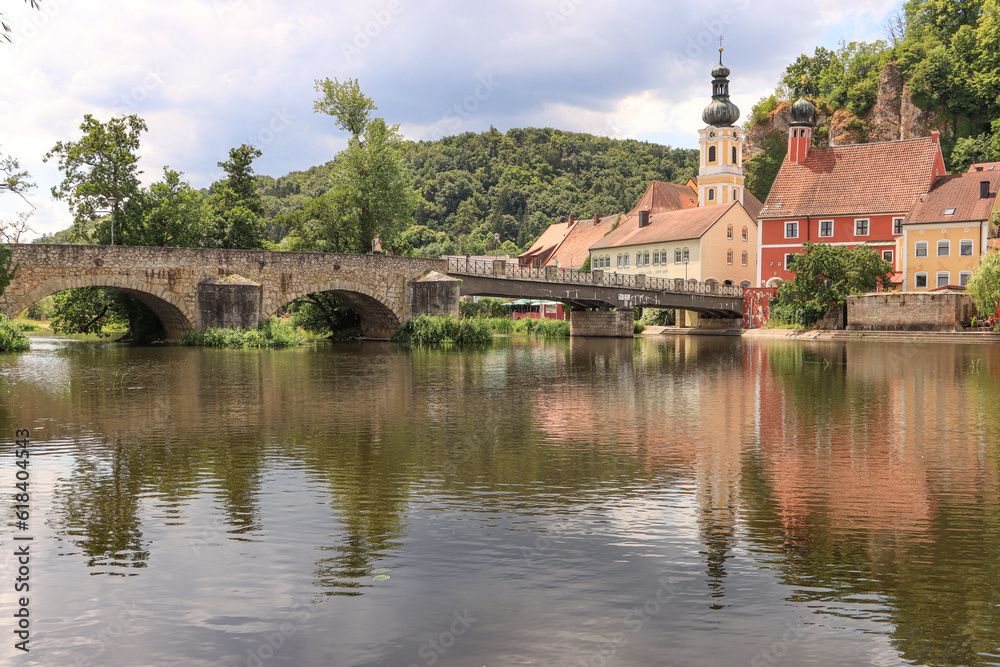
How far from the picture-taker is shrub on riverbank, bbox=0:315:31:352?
35.8 metres

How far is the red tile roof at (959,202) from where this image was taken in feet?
201

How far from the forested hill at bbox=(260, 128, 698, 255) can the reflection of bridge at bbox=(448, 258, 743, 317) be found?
5533 cm

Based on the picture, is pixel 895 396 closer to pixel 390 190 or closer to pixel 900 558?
pixel 900 558

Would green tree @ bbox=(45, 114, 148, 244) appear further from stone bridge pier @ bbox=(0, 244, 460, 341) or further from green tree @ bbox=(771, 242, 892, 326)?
green tree @ bbox=(771, 242, 892, 326)

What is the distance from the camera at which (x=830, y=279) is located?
205 ft

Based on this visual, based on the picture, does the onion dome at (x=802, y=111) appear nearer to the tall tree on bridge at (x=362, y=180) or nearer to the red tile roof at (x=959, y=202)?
the red tile roof at (x=959, y=202)

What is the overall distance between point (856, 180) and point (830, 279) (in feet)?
55.2

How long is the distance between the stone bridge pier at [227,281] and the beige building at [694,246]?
33.6 m

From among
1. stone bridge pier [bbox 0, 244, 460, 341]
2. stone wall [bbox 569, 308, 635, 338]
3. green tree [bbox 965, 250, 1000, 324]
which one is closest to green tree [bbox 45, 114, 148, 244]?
stone bridge pier [bbox 0, 244, 460, 341]

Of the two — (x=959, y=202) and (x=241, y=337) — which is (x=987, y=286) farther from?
(x=241, y=337)

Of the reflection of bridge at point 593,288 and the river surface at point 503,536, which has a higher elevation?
the reflection of bridge at point 593,288

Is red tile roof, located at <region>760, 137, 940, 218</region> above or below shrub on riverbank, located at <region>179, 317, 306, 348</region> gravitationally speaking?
above

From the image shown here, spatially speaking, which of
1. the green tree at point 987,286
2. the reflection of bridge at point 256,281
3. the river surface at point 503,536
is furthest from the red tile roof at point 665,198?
the river surface at point 503,536

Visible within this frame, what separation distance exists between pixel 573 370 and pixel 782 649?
2242cm
